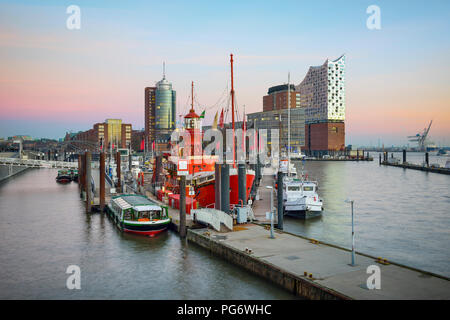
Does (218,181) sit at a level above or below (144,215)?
above

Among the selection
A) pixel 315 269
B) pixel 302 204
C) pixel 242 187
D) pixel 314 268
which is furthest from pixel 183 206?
pixel 302 204

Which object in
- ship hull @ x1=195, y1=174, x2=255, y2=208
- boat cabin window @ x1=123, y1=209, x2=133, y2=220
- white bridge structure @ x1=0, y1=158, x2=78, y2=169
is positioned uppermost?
white bridge structure @ x1=0, y1=158, x2=78, y2=169

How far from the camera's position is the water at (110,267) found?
20484 millimetres

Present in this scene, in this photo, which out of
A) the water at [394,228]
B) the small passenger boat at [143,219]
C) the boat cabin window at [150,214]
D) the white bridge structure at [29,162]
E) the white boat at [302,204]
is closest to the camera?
the water at [394,228]

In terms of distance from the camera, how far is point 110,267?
82.0 ft

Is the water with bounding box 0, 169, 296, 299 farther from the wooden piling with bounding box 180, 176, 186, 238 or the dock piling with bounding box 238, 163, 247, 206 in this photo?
the dock piling with bounding box 238, 163, 247, 206

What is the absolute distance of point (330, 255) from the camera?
69.9 feet

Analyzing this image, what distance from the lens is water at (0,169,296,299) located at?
2048 centimetres

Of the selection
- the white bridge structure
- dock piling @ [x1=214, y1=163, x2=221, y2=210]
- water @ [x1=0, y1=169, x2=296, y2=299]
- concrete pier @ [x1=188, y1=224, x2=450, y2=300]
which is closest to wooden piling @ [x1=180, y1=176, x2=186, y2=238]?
water @ [x1=0, y1=169, x2=296, y2=299]

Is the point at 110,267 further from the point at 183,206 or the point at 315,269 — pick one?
the point at 315,269

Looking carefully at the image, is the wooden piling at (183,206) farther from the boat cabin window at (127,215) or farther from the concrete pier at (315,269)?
the boat cabin window at (127,215)

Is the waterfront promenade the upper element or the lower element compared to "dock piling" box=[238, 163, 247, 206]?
lower

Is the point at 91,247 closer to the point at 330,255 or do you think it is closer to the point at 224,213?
the point at 224,213

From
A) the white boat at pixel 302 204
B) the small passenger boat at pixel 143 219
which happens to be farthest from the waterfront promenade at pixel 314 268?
the white boat at pixel 302 204
